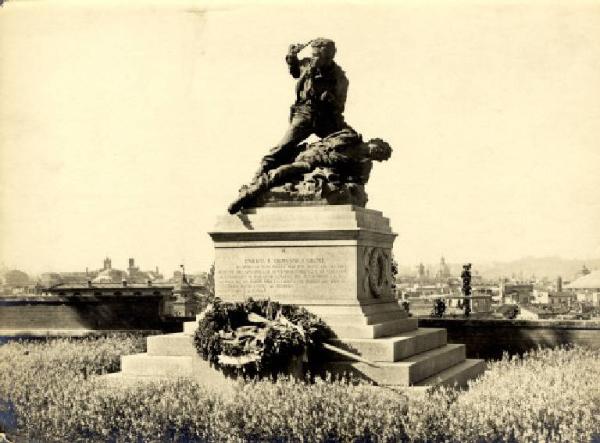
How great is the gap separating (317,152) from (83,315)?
11401mm

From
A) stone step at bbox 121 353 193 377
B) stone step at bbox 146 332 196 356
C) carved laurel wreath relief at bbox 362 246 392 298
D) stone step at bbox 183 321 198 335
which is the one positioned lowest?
stone step at bbox 121 353 193 377

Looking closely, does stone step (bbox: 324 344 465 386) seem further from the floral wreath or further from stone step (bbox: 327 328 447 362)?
the floral wreath

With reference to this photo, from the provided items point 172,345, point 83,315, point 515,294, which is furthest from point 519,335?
point 515,294

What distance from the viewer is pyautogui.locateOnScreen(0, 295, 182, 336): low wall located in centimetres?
2280

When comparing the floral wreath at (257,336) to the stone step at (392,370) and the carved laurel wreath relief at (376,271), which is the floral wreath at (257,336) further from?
the carved laurel wreath relief at (376,271)

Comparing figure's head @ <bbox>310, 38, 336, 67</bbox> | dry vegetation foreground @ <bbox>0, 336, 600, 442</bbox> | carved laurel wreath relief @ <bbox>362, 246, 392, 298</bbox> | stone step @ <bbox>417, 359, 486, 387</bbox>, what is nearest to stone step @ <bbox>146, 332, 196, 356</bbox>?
dry vegetation foreground @ <bbox>0, 336, 600, 442</bbox>

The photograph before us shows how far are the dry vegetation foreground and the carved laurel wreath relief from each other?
2166 mm

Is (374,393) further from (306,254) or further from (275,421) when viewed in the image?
(306,254)

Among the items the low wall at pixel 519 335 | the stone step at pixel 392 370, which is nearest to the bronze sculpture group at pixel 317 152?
the stone step at pixel 392 370

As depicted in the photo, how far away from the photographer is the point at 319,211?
14.0 m

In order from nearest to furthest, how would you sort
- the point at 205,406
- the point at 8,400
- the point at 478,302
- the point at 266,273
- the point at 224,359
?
the point at 205,406 < the point at 224,359 < the point at 8,400 < the point at 266,273 < the point at 478,302

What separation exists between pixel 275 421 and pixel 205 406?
4.38 feet

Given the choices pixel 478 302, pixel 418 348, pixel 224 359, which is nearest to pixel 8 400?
pixel 224 359

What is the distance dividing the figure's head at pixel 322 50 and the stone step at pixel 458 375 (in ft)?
18.1
